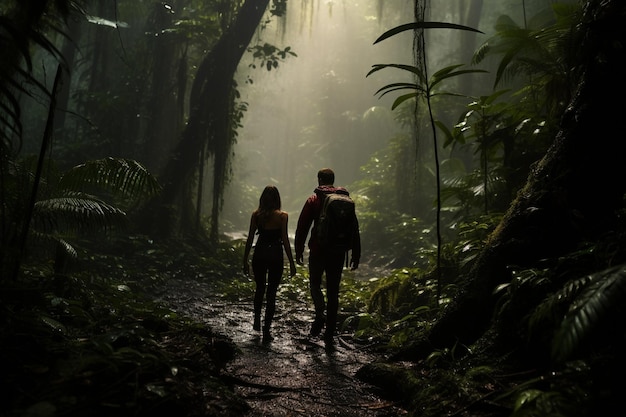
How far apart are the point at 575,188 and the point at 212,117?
30.9ft

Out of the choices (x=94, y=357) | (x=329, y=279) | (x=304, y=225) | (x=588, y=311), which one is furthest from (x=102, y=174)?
(x=588, y=311)

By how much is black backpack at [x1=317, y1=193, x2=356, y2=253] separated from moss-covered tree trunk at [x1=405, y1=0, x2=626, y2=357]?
1.34 meters

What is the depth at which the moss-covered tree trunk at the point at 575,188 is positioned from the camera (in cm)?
293

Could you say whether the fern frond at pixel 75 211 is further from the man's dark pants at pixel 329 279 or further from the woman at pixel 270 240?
the man's dark pants at pixel 329 279

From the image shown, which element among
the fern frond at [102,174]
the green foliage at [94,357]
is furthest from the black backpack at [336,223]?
the fern frond at [102,174]

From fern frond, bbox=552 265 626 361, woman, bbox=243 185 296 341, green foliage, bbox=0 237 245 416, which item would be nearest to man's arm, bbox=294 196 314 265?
woman, bbox=243 185 296 341

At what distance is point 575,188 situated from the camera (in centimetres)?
303

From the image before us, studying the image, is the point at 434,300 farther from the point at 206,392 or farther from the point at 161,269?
the point at 161,269

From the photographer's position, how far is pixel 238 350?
12.3ft

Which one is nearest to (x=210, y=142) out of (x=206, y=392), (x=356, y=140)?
(x=206, y=392)

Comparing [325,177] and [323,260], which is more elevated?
[325,177]

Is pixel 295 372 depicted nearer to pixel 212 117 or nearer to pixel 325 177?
pixel 325 177

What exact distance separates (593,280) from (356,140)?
30.3 metres

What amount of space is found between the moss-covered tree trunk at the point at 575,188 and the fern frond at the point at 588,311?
127 cm
